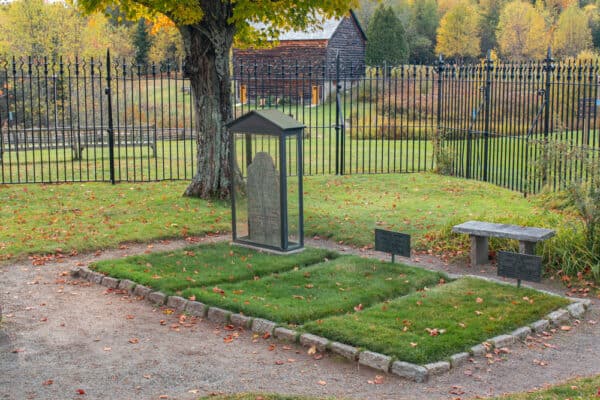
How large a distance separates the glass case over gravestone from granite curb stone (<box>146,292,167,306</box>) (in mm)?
2179

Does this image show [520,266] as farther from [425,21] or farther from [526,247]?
[425,21]

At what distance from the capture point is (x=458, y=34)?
63562mm

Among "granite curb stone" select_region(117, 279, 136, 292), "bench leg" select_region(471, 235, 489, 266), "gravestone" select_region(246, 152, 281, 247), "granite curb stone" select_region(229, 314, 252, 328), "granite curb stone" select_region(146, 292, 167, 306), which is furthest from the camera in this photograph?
"gravestone" select_region(246, 152, 281, 247)

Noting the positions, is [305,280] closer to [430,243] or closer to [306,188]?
[430,243]

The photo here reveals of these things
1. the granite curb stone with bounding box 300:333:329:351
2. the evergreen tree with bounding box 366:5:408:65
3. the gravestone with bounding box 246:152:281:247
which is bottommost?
the granite curb stone with bounding box 300:333:329:351

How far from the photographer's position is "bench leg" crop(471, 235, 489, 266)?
9.50m

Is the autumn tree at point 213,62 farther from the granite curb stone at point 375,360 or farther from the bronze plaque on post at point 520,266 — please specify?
the granite curb stone at point 375,360

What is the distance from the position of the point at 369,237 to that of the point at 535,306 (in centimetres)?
363

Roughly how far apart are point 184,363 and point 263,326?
3.38 ft

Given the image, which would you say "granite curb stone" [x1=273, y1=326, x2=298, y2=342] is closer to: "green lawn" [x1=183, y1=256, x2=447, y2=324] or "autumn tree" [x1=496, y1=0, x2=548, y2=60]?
"green lawn" [x1=183, y1=256, x2=447, y2=324]

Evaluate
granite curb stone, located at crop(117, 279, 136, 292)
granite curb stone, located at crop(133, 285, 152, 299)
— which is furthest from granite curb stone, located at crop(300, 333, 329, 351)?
granite curb stone, located at crop(117, 279, 136, 292)

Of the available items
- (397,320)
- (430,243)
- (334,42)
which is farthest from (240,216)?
(334,42)

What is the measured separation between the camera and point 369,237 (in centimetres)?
→ 1091

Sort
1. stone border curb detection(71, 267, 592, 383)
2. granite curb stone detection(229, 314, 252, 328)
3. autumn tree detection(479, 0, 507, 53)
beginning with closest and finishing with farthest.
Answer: stone border curb detection(71, 267, 592, 383) < granite curb stone detection(229, 314, 252, 328) < autumn tree detection(479, 0, 507, 53)
